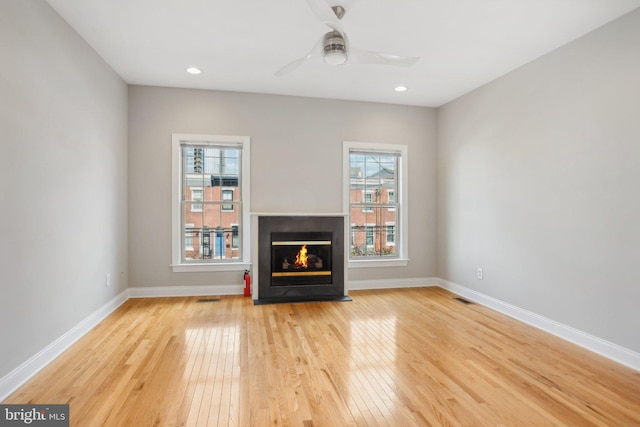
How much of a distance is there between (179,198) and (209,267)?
3.31 ft

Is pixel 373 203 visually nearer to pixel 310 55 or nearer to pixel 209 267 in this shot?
pixel 209 267

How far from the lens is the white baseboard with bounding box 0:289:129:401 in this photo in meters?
2.10

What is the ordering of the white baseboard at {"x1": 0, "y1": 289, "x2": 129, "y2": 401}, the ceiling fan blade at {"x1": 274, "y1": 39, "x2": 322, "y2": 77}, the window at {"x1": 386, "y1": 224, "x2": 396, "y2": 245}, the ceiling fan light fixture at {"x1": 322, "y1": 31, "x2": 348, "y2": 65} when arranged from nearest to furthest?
the white baseboard at {"x1": 0, "y1": 289, "x2": 129, "y2": 401} < the ceiling fan light fixture at {"x1": 322, "y1": 31, "x2": 348, "y2": 65} < the ceiling fan blade at {"x1": 274, "y1": 39, "x2": 322, "y2": 77} < the window at {"x1": 386, "y1": 224, "x2": 396, "y2": 245}

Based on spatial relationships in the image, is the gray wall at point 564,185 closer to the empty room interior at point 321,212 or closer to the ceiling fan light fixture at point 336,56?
the empty room interior at point 321,212

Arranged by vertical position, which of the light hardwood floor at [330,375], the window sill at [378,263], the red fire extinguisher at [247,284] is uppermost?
the window sill at [378,263]

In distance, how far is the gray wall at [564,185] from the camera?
8.71ft

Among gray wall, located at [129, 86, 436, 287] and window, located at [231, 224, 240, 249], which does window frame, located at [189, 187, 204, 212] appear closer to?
gray wall, located at [129, 86, 436, 287]

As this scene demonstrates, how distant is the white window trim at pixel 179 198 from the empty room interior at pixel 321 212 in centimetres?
3

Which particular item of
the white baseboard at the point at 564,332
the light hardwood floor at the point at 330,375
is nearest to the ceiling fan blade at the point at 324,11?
the light hardwood floor at the point at 330,375

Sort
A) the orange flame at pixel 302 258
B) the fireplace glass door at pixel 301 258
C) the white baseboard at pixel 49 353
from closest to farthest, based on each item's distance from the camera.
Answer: the white baseboard at pixel 49 353, the fireplace glass door at pixel 301 258, the orange flame at pixel 302 258

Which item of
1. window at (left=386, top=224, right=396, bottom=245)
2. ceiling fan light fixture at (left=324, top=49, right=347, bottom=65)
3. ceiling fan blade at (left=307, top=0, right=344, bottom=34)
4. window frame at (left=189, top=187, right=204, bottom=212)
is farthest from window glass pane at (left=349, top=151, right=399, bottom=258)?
ceiling fan blade at (left=307, top=0, right=344, bottom=34)

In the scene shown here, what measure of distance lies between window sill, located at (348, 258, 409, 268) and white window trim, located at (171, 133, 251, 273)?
5.03ft

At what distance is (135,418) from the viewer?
73.1 inches

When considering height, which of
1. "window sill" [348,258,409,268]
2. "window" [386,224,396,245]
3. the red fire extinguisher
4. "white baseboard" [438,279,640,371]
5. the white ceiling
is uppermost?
the white ceiling
